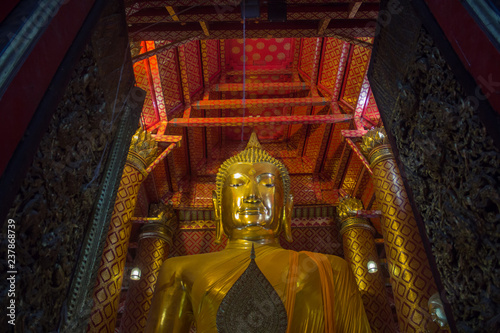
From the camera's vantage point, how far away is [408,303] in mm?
3895

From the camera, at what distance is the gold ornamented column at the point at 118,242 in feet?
12.5

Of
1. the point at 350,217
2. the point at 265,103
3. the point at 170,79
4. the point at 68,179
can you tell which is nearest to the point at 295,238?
the point at 350,217

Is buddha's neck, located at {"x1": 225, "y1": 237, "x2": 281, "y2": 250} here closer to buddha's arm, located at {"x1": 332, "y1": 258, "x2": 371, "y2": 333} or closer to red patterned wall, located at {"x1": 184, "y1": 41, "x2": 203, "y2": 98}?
buddha's arm, located at {"x1": 332, "y1": 258, "x2": 371, "y2": 333}

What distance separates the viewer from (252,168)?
13.8ft

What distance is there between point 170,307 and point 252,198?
1.33 metres

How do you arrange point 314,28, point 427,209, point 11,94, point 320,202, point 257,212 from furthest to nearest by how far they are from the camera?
point 320,202, point 314,28, point 257,212, point 427,209, point 11,94

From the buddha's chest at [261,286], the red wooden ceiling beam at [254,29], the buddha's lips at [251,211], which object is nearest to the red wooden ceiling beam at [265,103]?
the red wooden ceiling beam at [254,29]

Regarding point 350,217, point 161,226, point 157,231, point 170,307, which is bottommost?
point 170,307

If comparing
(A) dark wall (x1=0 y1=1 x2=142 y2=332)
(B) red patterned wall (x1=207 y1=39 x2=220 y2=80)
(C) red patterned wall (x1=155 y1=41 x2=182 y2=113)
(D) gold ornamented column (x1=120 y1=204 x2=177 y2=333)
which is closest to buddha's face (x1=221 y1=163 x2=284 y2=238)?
(A) dark wall (x1=0 y1=1 x2=142 y2=332)

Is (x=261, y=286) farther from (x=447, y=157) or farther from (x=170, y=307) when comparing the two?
(x=447, y=157)

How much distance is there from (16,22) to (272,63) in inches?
302

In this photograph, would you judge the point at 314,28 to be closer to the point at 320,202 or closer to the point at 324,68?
the point at 324,68

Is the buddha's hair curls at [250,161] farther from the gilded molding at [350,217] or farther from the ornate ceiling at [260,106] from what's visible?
the gilded molding at [350,217]

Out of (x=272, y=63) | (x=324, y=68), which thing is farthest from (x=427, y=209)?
(x=272, y=63)
